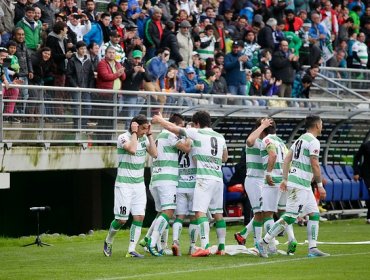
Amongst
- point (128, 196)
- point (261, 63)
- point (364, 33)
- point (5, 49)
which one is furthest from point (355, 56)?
point (128, 196)

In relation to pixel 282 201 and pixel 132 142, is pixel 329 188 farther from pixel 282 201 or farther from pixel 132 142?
pixel 132 142

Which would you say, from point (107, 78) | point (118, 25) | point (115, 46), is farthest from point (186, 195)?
point (118, 25)

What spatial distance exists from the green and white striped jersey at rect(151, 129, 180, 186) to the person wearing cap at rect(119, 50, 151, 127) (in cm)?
564

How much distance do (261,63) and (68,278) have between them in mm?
15951

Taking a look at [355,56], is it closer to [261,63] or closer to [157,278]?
[261,63]

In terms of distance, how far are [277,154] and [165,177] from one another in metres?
1.86

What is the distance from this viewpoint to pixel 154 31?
28906mm

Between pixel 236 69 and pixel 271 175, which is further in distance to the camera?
pixel 236 69

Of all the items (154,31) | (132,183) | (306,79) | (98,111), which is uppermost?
(154,31)

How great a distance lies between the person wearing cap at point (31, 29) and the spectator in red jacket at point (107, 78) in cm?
139

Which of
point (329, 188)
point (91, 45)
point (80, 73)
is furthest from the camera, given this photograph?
point (329, 188)

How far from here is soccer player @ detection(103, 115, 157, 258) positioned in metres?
19.7

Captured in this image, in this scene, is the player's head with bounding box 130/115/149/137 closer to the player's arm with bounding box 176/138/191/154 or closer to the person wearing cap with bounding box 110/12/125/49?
the player's arm with bounding box 176/138/191/154

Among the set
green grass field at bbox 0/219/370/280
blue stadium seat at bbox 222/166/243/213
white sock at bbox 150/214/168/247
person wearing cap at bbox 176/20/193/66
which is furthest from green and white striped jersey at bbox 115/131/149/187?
person wearing cap at bbox 176/20/193/66
